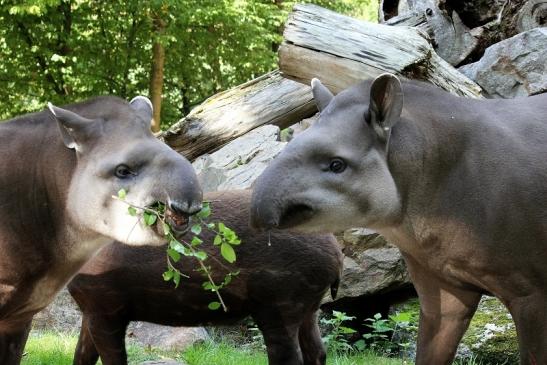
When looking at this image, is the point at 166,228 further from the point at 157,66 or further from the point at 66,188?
the point at 157,66

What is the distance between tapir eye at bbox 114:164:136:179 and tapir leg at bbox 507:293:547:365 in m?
2.20

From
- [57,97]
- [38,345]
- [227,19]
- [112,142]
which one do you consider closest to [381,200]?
[112,142]

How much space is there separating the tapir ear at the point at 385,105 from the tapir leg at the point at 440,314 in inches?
37.6

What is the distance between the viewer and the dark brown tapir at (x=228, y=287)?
6379mm

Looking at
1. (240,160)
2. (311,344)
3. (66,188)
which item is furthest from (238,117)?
(66,188)

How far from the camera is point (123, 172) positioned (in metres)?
4.99

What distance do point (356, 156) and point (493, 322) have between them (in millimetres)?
4065

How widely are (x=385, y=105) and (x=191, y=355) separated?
3.69 meters

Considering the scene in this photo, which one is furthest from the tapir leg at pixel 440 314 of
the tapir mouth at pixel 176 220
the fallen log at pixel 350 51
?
the fallen log at pixel 350 51

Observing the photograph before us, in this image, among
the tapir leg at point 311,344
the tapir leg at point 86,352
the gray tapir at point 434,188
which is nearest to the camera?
the gray tapir at point 434,188

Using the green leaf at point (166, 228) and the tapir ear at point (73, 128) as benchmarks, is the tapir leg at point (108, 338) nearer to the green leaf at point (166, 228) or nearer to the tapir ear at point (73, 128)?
the tapir ear at point (73, 128)

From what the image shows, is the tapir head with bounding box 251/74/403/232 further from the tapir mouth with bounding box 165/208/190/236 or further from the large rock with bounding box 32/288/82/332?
the large rock with bounding box 32/288/82/332

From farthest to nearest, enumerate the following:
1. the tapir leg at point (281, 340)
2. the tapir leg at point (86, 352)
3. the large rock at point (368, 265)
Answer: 1. the large rock at point (368, 265)
2. the tapir leg at point (86, 352)
3. the tapir leg at point (281, 340)

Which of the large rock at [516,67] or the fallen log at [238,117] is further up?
the large rock at [516,67]
